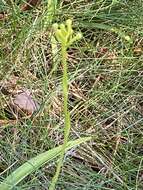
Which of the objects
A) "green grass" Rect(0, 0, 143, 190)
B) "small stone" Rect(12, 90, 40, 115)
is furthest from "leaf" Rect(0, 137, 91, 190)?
"small stone" Rect(12, 90, 40, 115)

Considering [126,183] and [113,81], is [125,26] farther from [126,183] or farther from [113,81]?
[126,183]

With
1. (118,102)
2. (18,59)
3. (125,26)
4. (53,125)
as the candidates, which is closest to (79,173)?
(53,125)

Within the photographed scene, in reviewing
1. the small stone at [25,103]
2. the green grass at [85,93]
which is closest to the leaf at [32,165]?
the green grass at [85,93]

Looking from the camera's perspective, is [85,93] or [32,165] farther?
[85,93]

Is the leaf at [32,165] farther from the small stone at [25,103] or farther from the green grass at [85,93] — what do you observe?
the small stone at [25,103]

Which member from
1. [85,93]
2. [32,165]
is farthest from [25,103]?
[32,165]

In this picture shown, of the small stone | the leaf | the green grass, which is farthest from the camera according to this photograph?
the small stone

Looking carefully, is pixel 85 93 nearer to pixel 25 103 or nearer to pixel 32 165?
pixel 25 103

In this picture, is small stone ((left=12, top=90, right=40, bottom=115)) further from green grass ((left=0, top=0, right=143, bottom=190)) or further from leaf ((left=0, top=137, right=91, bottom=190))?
leaf ((left=0, top=137, right=91, bottom=190))
